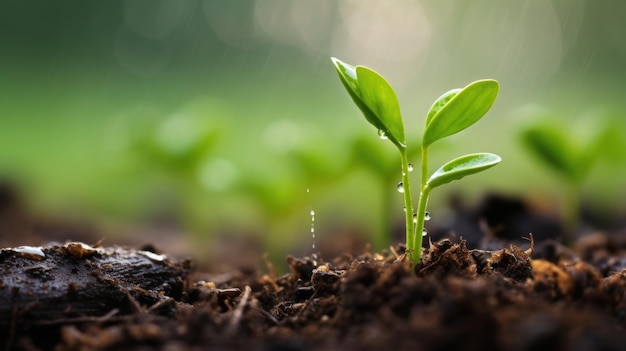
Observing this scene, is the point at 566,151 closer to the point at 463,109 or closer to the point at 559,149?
the point at 559,149

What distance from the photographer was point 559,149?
2324 mm

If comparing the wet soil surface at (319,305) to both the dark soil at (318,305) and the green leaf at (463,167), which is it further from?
the green leaf at (463,167)

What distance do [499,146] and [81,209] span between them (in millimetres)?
3376

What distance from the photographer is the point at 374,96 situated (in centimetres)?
104

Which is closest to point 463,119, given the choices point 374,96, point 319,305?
point 374,96

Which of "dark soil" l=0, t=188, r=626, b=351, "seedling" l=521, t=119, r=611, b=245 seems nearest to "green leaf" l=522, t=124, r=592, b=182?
"seedling" l=521, t=119, r=611, b=245

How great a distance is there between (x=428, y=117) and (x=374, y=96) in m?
0.13

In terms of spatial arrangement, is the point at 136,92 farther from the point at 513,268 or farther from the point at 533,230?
the point at 513,268

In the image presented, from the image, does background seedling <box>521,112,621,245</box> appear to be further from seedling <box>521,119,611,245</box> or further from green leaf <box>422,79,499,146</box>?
green leaf <box>422,79,499,146</box>

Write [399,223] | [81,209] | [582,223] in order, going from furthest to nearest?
[81,209] < [399,223] < [582,223]

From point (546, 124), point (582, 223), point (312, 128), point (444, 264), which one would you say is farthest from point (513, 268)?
point (582, 223)

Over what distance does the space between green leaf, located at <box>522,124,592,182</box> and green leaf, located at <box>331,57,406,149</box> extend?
146cm

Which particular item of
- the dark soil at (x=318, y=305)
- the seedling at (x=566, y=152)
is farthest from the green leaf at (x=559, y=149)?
the dark soil at (x=318, y=305)

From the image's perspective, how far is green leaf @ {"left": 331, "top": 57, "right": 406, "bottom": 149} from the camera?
102 centimetres
